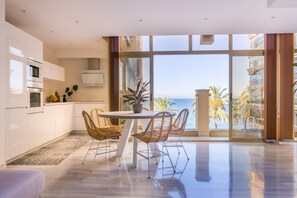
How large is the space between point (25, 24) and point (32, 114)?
1.83 meters

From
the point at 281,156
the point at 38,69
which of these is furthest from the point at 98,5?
the point at 281,156

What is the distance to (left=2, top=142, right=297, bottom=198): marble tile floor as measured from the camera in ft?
8.25

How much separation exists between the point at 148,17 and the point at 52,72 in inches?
120

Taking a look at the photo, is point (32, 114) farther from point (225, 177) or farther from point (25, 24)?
point (225, 177)

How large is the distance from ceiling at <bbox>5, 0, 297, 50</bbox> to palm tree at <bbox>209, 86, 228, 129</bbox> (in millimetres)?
2216

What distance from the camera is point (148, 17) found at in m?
4.18

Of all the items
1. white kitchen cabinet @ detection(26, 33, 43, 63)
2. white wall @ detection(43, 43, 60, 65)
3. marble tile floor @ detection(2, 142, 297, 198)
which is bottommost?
marble tile floor @ detection(2, 142, 297, 198)

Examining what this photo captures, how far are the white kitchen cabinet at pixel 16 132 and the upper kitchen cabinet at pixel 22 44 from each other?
949mm

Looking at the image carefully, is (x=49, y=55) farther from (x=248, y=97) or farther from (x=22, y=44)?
(x=248, y=97)

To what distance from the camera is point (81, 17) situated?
4188 mm

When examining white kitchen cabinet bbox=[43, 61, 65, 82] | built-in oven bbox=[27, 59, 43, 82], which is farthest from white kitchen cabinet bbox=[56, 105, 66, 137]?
built-in oven bbox=[27, 59, 43, 82]

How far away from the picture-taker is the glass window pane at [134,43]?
18.8ft

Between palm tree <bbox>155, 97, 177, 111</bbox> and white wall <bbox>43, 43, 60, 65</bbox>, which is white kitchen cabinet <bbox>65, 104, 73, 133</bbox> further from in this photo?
palm tree <bbox>155, 97, 177, 111</bbox>

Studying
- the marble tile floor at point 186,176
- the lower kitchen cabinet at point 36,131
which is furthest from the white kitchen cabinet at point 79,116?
the marble tile floor at point 186,176
